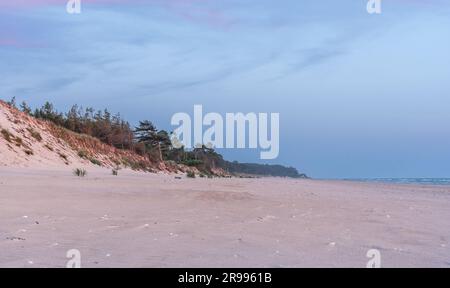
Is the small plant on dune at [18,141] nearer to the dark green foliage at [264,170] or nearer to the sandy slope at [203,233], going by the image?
the sandy slope at [203,233]

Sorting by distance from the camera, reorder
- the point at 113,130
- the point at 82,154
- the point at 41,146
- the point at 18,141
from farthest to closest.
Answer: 1. the point at 113,130
2. the point at 82,154
3. the point at 41,146
4. the point at 18,141

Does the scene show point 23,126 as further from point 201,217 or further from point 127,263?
A: point 127,263

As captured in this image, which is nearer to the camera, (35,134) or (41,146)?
(41,146)

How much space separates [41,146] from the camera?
71.9ft

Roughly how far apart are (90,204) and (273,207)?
2674mm

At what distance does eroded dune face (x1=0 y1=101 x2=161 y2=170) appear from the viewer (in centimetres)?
1881

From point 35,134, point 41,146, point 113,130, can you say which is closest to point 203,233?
point 41,146

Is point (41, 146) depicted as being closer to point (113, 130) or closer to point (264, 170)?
point (113, 130)

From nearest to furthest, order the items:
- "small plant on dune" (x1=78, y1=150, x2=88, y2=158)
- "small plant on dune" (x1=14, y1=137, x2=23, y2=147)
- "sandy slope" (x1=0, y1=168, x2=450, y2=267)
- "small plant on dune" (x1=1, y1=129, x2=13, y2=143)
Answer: "sandy slope" (x1=0, y1=168, x2=450, y2=267) → "small plant on dune" (x1=1, y1=129, x2=13, y2=143) → "small plant on dune" (x1=14, y1=137, x2=23, y2=147) → "small plant on dune" (x1=78, y1=150, x2=88, y2=158)

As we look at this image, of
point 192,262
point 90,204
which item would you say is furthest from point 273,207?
point 192,262

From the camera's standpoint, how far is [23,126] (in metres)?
23.1

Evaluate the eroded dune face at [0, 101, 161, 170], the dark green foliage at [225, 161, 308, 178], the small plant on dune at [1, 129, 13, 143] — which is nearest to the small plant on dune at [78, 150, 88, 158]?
the eroded dune face at [0, 101, 161, 170]

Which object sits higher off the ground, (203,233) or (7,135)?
(7,135)

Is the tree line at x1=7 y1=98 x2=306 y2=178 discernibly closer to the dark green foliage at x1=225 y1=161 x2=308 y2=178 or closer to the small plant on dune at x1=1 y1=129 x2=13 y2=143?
the small plant on dune at x1=1 y1=129 x2=13 y2=143
